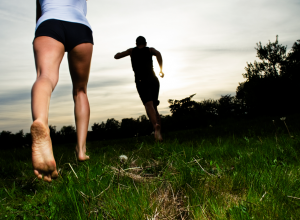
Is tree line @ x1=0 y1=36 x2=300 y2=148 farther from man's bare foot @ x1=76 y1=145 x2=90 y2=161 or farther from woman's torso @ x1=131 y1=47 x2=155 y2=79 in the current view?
man's bare foot @ x1=76 y1=145 x2=90 y2=161

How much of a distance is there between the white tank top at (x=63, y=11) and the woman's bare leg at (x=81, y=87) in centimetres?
26

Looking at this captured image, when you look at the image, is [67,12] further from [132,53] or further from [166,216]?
[132,53]

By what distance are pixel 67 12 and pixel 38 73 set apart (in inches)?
28.1

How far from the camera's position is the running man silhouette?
5.20 metres

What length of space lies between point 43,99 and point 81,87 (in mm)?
1053

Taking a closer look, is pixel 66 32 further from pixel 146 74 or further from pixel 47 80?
pixel 146 74

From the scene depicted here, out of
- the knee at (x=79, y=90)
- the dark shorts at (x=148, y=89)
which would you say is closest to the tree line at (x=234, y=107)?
the dark shorts at (x=148, y=89)

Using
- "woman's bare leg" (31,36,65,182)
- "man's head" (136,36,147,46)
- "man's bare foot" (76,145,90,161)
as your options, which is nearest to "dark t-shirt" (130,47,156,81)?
"man's head" (136,36,147,46)

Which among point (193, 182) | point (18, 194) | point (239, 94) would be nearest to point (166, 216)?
point (193, 182)

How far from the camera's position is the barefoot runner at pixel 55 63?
150 centimetres

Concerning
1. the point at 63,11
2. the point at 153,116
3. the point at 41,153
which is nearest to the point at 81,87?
the point at 63,11

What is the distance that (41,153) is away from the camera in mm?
1471

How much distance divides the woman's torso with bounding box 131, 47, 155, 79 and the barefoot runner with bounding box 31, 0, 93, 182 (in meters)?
2.67

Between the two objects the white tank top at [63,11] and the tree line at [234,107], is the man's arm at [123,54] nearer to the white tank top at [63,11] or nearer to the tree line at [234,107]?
the white tank top at [63,11]
